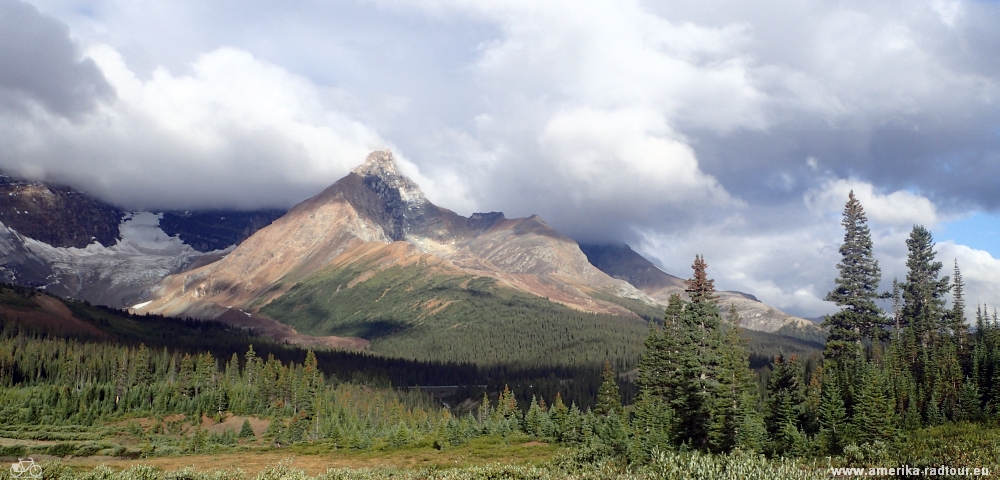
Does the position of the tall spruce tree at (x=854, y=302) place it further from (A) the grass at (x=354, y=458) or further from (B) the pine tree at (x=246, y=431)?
(B) the pine tree at (x=246, y=431)

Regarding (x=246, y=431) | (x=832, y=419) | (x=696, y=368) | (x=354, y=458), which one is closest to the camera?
(x=696, y=368)

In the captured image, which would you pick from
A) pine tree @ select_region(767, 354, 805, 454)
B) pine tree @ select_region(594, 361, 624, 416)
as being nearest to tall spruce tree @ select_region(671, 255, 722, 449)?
pine tree @ select_region(767, 354, 805, 454)

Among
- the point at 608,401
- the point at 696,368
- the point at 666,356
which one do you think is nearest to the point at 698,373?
the point at 696,368

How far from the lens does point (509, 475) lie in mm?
30750

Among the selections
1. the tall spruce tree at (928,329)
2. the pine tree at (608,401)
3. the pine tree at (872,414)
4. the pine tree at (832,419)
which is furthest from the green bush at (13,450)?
the tall spruce tree at (928,329)

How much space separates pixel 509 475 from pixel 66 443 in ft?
322

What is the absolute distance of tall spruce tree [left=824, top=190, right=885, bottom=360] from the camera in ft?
248

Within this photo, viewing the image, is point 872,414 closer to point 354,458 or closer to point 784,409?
point 784,409

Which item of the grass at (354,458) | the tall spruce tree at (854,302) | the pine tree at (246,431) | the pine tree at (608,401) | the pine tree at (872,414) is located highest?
the tall spruce tree at (854,302)

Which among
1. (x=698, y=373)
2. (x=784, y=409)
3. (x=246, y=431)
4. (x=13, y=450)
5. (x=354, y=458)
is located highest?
(x=698, y=373)

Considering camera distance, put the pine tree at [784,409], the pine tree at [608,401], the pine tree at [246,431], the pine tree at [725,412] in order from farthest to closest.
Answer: the pine tree at [246,431]
the pine tree at [608,401]
the pine tree at [784,409]
the pine tree at [725,412]

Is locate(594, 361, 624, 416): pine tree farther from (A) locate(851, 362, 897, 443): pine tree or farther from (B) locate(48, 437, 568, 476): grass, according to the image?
(A) locate(851, 362, 897, 443): pine tree

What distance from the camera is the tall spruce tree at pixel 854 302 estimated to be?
75.6 metres

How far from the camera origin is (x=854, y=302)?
75688 millimetres
